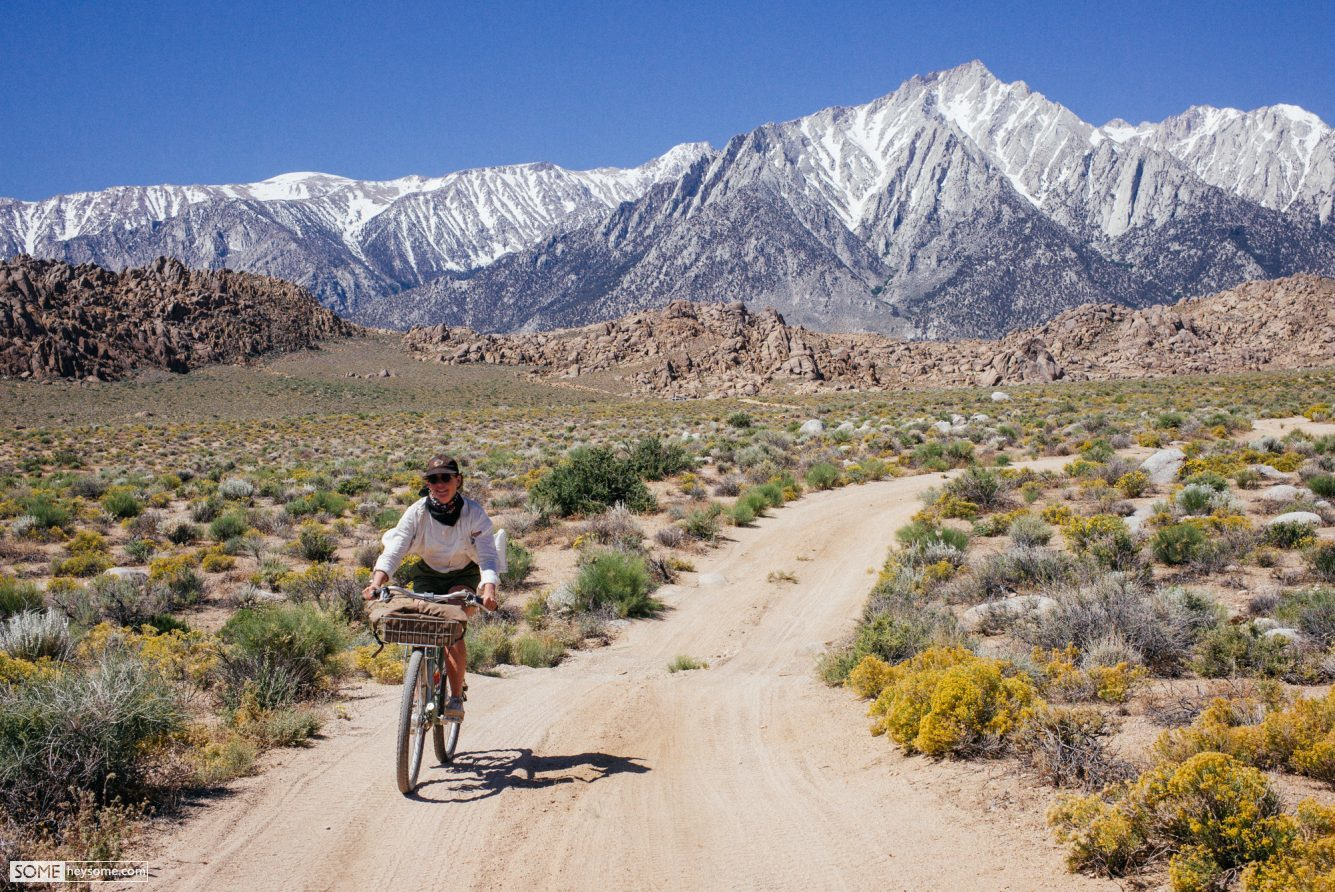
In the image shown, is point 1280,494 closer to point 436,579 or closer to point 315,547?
point 436,579

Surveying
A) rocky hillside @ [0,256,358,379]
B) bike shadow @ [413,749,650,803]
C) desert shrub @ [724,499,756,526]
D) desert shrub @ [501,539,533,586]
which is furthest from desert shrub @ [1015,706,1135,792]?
rocky hillside @ [0,256,358,379]

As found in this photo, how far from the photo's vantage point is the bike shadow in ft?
16.1

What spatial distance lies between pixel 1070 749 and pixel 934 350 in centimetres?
8579

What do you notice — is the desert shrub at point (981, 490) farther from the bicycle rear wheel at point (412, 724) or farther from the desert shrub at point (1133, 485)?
the bicycle rear wheel at point (412, 724)

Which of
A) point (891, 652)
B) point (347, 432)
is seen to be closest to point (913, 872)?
point (891, 652)

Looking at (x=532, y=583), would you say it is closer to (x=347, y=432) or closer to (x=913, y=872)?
(x=913, y=872)

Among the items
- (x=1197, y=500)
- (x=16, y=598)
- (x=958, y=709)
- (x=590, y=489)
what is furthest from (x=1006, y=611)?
(x=16, y=598)

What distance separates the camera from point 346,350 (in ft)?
298

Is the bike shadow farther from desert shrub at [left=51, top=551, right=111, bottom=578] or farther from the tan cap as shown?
desert shrub at [left=51, top=551, right=111, bottom=578]

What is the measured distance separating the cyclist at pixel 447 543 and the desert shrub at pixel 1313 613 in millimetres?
6413

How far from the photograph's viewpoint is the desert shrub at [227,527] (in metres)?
14.2

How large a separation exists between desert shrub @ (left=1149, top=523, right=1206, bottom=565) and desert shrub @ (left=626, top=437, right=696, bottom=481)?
11.0m

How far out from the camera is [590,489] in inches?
618

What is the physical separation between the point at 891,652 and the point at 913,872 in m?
3.57
